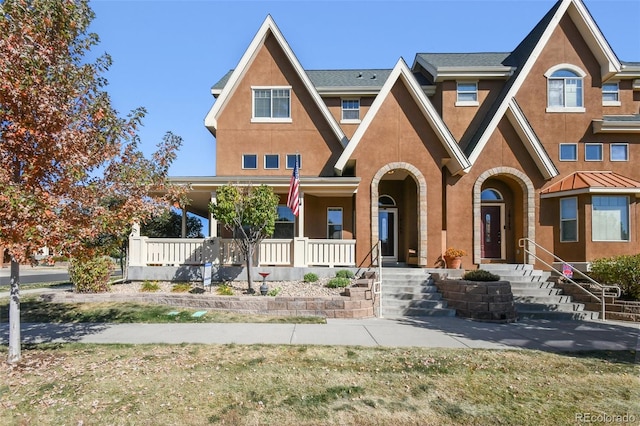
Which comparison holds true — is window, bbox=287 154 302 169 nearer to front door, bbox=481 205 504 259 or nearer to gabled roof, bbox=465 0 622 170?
gabled roof, bbox=465 0 622 170

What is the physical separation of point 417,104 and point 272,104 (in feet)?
21.7

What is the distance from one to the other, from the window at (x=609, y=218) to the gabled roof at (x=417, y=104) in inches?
212

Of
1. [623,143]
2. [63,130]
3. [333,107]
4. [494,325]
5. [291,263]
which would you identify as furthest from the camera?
[333,107]

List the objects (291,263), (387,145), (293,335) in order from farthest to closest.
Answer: (387,145)
(291,263)
(293,335)

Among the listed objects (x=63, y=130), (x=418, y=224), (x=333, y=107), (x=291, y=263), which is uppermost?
(x=333, y=107)

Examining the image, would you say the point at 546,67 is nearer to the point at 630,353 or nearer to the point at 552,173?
the point at 552,173

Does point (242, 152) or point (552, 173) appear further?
point (242, 152)

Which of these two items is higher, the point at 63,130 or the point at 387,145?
the point at 387,145

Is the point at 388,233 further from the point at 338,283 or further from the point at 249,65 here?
the point at 249,65

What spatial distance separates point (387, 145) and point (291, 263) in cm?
622

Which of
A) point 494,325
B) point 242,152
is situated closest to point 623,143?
point 494,325

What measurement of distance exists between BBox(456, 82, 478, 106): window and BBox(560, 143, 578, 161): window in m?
4.45

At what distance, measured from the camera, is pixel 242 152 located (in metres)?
16.9

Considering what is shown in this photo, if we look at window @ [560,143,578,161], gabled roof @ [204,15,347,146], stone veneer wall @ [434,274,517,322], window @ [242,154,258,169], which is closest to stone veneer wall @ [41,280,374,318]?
stone veneer wall @ [434,274,517,322]
